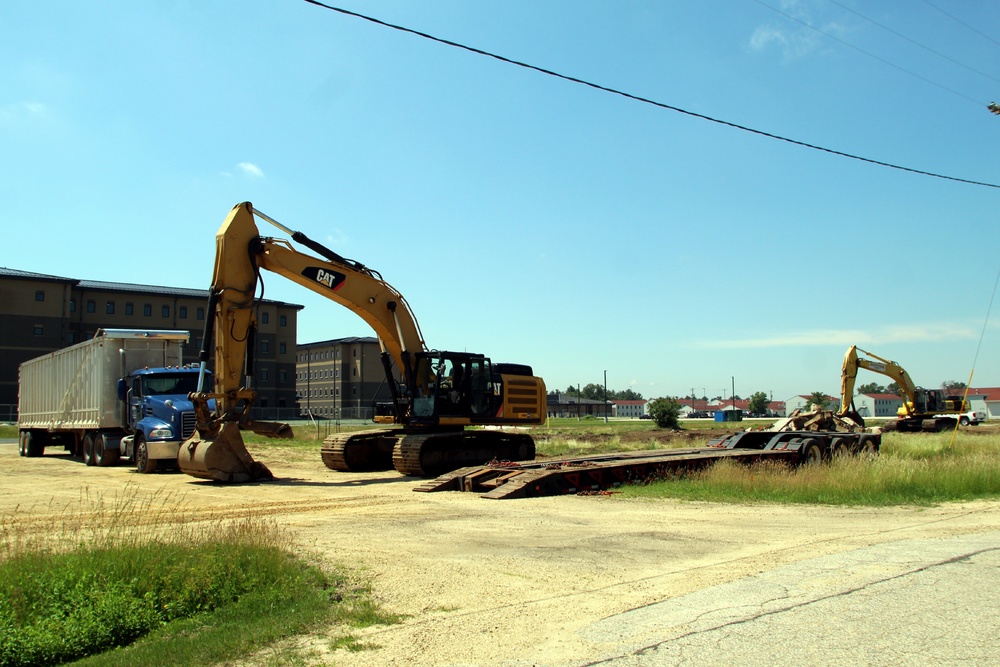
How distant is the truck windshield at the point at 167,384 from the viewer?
951 inches

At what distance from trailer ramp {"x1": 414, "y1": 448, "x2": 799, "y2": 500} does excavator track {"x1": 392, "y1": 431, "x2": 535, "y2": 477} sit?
2.55 meters

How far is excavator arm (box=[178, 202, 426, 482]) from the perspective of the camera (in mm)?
18109

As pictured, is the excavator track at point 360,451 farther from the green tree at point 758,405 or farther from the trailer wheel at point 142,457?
the green tree at point 758,405

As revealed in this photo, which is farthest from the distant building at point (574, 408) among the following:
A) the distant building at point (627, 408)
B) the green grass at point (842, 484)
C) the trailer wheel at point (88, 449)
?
the green grass at point (842, 484)

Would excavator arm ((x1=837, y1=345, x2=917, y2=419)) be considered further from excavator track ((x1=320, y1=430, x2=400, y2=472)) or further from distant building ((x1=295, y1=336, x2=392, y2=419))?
distant building ((x1=295, y1=336, x2=392, y2=419))

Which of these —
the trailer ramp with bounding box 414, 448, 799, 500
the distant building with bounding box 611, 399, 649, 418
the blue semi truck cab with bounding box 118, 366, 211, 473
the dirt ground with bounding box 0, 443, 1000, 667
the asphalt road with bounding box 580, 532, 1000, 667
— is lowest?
the distant building with bounding box 611, 399, 649, 418

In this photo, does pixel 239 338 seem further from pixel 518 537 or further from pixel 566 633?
pixel 566 633

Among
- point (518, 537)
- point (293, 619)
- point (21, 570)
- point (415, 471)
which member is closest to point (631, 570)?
point (518, 537)

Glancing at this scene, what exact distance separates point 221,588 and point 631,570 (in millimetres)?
4201

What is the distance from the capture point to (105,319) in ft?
258

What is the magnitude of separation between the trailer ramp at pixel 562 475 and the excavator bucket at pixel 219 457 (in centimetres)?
444

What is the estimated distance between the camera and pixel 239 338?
1869cm

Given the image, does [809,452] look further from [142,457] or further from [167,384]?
[167,384]

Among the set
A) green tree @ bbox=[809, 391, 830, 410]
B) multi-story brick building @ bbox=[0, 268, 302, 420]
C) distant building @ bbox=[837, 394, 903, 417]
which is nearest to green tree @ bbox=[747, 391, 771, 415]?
distant building @ bbox=[837, 394, 903, 417]
